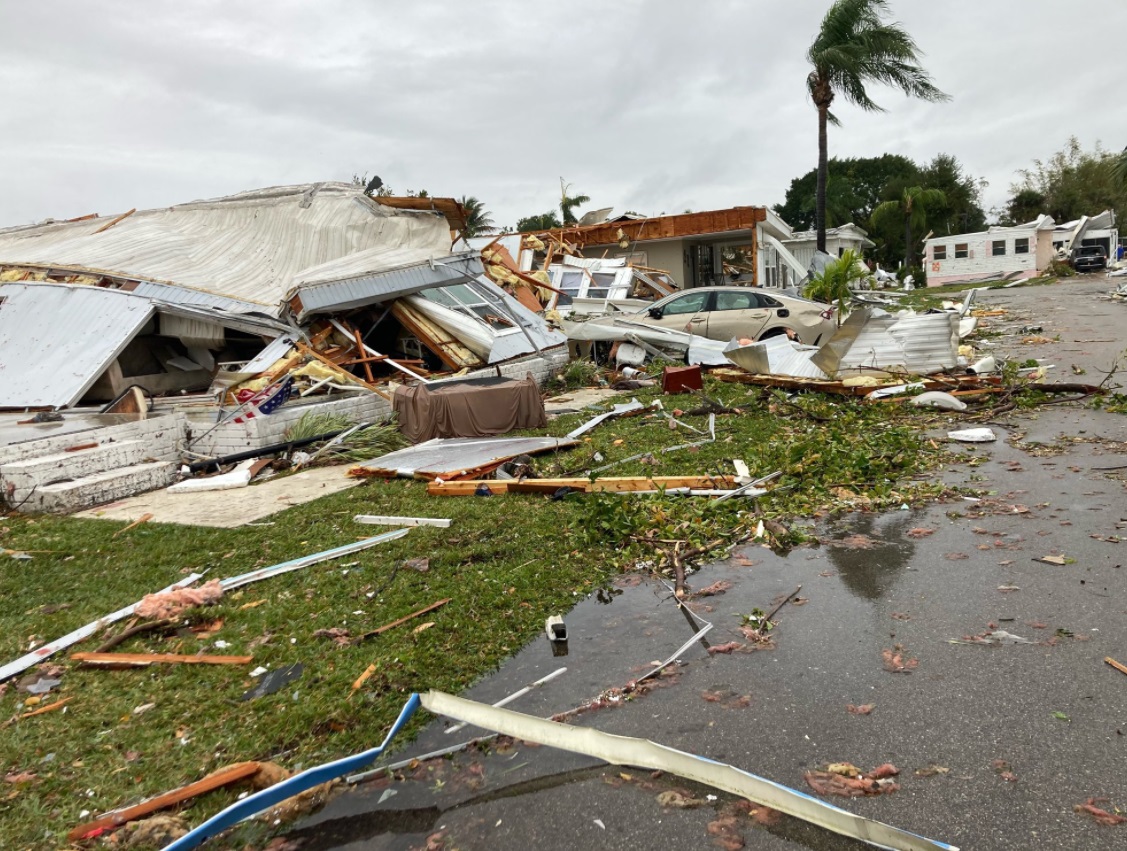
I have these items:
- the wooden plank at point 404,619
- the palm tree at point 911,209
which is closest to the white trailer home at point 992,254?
the palm tree at point 911,209

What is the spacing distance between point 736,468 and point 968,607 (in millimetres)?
2913

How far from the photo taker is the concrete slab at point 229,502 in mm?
6645

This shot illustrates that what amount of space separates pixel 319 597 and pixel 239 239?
12895 mm

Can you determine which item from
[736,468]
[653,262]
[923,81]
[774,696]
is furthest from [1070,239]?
[774,696]

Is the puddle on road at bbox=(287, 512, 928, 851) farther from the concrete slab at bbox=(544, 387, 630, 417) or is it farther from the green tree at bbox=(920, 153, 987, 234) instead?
the green tree at bbox=(920, 153, 987, 234)

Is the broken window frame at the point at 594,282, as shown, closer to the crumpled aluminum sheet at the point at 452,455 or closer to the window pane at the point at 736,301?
the window pane at the point at 736,301

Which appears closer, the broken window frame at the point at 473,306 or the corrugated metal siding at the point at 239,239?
the corrugated metal siding at the point at 239,239

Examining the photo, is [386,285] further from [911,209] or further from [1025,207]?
[1025,207]

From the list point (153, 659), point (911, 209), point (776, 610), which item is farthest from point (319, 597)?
point (911, 209)

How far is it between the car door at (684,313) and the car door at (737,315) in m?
0.20

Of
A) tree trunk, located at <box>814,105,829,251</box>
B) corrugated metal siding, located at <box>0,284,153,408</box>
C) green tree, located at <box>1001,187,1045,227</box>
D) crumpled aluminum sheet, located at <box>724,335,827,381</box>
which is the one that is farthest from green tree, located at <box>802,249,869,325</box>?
green tree, located at <box>1001,187,1045,227</box>

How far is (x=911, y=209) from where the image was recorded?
157 ft

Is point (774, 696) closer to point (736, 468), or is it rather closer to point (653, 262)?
point (736, 468)

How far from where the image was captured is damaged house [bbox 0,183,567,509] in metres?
8.62
